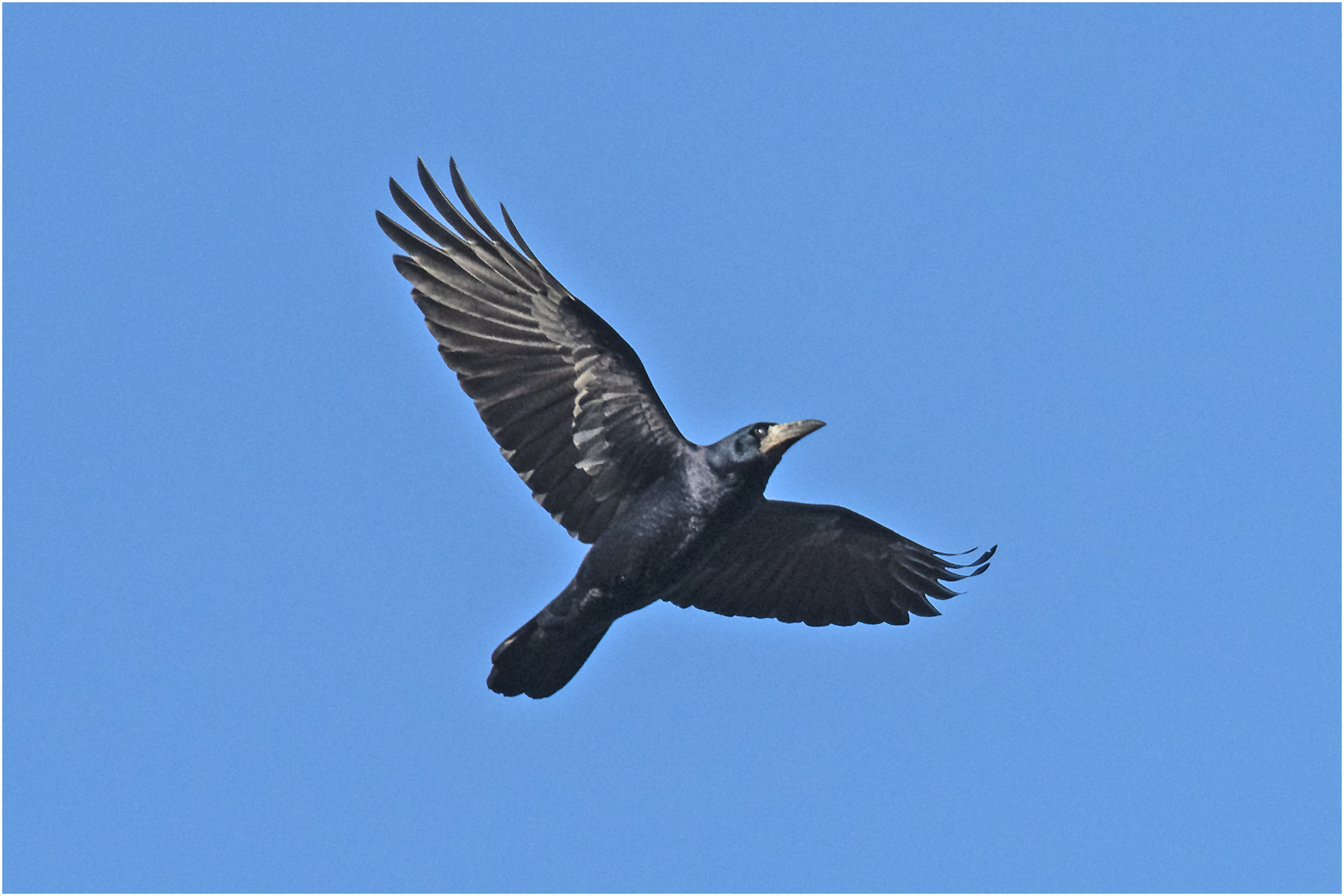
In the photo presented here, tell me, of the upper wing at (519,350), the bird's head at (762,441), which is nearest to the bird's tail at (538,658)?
the upper wing at (519,350)

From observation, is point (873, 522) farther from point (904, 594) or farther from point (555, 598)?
point (555, 598)

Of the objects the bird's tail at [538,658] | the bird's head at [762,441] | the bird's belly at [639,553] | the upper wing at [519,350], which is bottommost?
the bird's tail at [538,658]

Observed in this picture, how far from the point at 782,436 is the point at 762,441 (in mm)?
164

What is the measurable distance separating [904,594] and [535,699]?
3.65 meters

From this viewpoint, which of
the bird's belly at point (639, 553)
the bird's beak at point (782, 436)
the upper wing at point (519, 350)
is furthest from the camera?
the upper wing at point (519, 350)

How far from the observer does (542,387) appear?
16453mm

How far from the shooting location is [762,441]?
1595 cm

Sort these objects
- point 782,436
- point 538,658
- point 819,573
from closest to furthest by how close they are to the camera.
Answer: point 782,436 < point 538,658 < point 819,573

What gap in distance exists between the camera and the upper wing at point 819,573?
1747 centimetres

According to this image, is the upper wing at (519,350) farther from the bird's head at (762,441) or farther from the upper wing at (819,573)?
the upper wing at (819,573)

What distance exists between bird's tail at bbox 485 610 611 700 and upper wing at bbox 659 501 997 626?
0.88 metres

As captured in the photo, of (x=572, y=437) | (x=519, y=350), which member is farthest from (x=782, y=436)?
(x=519, y=350)

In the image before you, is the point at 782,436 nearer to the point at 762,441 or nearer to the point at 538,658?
the point at 762,441

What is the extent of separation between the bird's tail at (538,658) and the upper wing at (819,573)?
0.88 metres
